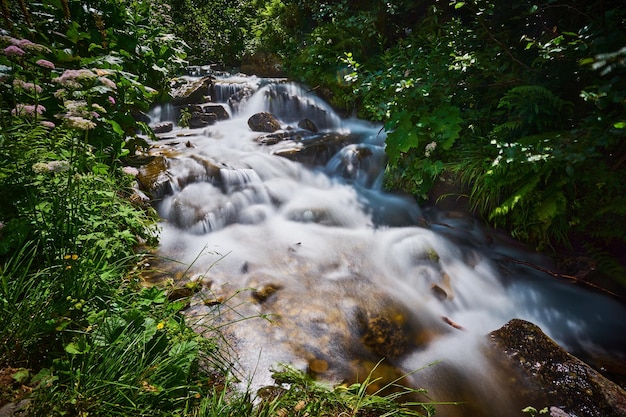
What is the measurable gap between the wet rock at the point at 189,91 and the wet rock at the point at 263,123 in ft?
8.02

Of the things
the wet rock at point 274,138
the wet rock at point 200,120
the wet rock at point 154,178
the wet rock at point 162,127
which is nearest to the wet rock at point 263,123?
the wet rock at point 274,138

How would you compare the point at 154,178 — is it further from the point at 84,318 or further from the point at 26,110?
the point at 84,318

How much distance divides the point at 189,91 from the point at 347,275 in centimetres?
842

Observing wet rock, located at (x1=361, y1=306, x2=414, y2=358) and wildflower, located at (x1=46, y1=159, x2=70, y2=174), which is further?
wet rock, located at (x1=361, y1=306, x2=414, y2=358)

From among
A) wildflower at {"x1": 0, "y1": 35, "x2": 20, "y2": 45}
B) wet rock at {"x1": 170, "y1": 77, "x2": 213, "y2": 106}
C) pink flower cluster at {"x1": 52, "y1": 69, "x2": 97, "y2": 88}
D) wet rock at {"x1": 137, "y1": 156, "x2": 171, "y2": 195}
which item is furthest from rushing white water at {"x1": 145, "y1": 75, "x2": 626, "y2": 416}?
wet rock at {"x1": 170, "y1": 77, "x2": 213, "y2": 106}

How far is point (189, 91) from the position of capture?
29.8 ft

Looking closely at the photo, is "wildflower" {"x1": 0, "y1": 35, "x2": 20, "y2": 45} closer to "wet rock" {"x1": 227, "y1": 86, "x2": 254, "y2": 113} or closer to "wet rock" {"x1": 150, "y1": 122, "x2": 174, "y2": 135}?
"wet rock" {"x1": 150, "y1": 122, "x2": 174, "y2": 135}

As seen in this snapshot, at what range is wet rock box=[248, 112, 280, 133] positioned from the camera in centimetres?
808

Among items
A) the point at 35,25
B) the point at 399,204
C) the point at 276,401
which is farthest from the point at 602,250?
the point at 35,25

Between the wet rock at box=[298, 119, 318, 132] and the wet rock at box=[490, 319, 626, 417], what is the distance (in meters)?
6.72

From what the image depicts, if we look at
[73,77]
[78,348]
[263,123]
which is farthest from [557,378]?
[263,123]

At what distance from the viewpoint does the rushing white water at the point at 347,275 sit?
2527 mm

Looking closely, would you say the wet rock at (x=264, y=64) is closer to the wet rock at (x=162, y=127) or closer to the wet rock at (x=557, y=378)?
the wet rock at (x=162, y=127)

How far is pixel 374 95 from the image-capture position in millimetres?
6266
